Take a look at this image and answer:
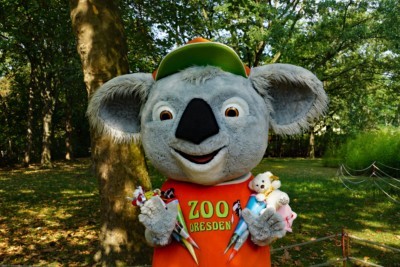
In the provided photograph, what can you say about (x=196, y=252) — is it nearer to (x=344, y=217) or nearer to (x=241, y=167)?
(x=241, y=167)

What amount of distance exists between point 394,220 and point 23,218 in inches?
299

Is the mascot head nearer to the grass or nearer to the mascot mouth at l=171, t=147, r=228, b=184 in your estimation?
the mascot mouth at l=171, t=147, r=228, b=184

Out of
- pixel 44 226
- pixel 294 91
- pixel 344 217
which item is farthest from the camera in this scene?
pixel 344 217

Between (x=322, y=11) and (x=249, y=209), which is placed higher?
(x=322, y=11)

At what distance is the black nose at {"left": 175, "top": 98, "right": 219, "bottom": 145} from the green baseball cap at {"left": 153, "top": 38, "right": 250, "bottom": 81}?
419 mm

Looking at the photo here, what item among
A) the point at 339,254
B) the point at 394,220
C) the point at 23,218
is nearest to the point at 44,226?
the point at 23,218

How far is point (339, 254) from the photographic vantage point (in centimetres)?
600

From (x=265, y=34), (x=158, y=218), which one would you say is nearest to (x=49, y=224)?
(x=158, y=218)

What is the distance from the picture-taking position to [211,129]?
2248mm

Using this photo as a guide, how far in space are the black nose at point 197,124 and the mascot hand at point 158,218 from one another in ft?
1.36

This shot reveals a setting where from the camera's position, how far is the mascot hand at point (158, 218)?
229cm

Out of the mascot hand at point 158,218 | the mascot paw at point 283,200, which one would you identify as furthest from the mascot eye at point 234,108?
the mascot hand at point 158,218

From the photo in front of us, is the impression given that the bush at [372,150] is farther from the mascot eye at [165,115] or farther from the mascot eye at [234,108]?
the mascot eye at [165,115]

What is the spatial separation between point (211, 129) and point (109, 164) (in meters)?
2.72
